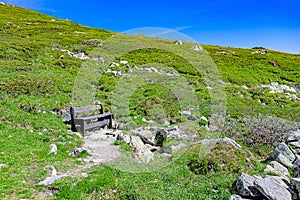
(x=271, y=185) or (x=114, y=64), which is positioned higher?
(x=114, y=64)

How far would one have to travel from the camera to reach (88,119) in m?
15.9

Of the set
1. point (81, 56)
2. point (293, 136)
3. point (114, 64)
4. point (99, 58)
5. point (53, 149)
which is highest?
point (81, 56)

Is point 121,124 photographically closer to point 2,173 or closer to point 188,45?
Answer: point 2,173

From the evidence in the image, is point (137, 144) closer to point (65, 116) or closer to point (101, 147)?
point (101, 147)

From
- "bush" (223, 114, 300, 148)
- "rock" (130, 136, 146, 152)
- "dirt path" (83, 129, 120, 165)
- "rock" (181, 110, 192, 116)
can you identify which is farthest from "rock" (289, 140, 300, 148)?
"dirt path" (83, 129, 120, 165)

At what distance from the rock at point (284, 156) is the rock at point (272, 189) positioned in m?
2.84

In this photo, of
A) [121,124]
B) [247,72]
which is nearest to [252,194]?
[121,124]

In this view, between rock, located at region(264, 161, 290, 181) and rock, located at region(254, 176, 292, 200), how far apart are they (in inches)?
49.3

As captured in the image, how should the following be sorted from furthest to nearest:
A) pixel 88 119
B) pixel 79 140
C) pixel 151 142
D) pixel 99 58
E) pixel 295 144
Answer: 1. pixel 99 58
2. pixel 88 119
3. pixel 151 142
4. pixel 295 144
5. pixel 79 140

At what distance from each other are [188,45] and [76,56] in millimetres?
29886

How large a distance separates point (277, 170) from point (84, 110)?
10.9 m

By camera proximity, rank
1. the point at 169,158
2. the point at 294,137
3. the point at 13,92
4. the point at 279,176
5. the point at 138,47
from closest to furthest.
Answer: the point at 279,176 → the point at 169,158 → the point at 294,137 → the point at 13,92 → the point at 138,47

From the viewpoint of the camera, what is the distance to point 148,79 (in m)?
31.4

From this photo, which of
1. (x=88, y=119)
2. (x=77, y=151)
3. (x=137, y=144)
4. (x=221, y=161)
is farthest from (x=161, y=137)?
(x=77, y=151)
